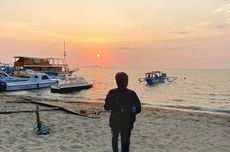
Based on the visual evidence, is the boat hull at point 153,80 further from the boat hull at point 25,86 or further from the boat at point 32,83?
the boat hull at point 25,86

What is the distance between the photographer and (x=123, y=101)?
277 inches

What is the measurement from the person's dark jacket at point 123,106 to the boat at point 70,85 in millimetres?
44385

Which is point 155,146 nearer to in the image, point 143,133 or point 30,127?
point 143,133

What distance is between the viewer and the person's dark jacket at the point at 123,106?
705 cm

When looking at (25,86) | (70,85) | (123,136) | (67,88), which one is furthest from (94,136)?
Result: (25,86)

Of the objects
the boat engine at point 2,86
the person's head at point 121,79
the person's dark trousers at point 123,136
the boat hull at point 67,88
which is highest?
the person's head at point 121,79

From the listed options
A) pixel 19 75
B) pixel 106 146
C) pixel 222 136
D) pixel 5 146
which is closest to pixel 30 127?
pixel 5 146

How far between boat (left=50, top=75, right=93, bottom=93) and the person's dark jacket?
4438 centimetres

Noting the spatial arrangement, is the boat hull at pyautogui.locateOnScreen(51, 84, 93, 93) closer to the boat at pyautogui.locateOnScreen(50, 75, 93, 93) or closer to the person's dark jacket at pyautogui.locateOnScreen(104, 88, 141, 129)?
the boat at pyautogui.locateOnScreen(50, 75, 93, 93)

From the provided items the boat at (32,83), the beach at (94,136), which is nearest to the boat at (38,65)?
the boat at (32,83)

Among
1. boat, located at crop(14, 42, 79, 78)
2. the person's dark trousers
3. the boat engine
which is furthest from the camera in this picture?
boat, located at crop(14, 42, 79, 78)

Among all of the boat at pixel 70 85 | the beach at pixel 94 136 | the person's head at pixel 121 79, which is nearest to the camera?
the person's head at pixel 121 79

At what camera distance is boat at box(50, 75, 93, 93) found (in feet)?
167

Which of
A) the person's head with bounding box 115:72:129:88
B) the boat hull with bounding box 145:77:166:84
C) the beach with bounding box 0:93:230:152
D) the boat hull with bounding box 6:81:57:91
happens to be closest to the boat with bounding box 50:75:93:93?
the boat hull with bounding box 6:81:57:91
